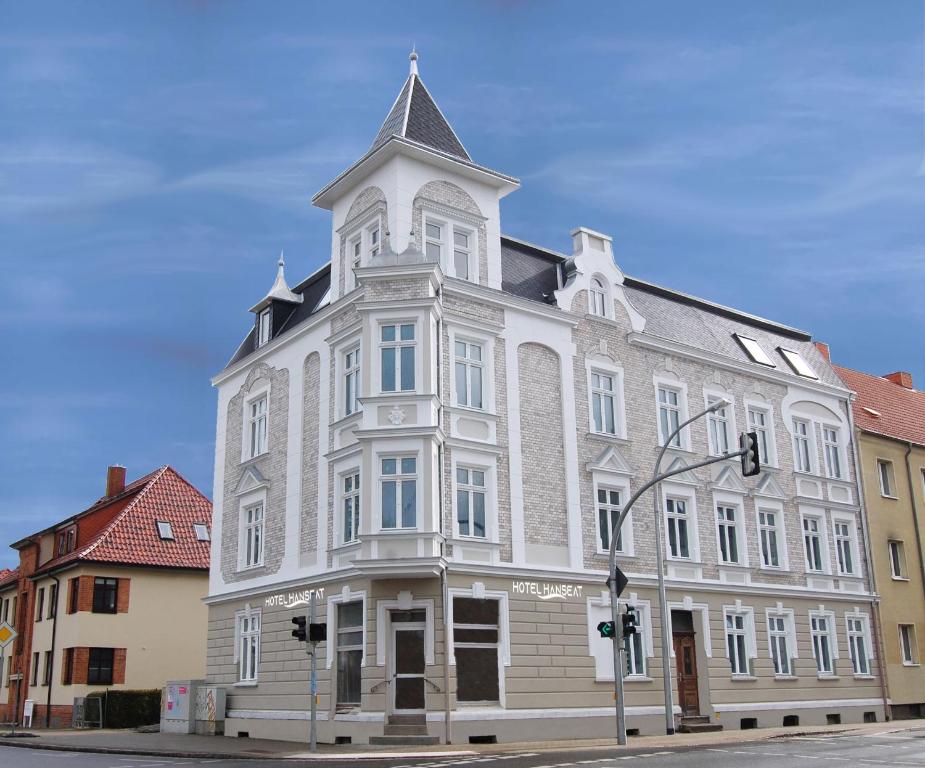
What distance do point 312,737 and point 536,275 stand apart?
1510 centimetres

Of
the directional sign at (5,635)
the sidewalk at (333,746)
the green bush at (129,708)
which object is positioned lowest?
the sidewalk at (333,746)

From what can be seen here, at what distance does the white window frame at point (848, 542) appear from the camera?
36.4 meters

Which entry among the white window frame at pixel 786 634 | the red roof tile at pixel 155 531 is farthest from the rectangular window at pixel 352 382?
the red roof tile at pixel 155 531

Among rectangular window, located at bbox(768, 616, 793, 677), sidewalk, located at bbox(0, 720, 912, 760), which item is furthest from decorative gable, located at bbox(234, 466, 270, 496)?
rectangular window, located at bbox(768, 616, 793, 677)

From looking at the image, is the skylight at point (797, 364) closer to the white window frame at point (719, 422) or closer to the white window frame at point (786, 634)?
the white window frame at point (719, 422)

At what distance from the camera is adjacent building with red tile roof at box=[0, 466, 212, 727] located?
40.5 meters

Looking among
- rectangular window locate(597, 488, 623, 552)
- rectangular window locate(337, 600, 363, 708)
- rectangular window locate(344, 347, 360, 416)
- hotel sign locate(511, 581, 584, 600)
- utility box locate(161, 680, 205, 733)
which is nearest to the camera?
rectangular window locate(337, 600, 363, 708)

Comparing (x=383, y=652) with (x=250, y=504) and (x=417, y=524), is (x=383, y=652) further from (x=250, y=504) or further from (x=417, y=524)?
(x=250, y=504)

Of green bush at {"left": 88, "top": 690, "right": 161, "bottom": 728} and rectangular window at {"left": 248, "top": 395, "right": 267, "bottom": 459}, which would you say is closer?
rectangular window at {"left": 248, "top": 395, "right": 267, "bottom": 459}

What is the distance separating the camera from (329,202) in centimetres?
3114

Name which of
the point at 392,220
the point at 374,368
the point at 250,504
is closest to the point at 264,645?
the point at 250,504

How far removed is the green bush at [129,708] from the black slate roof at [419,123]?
22.5 metres

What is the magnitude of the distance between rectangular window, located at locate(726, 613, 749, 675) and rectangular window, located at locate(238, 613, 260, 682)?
1455 cm

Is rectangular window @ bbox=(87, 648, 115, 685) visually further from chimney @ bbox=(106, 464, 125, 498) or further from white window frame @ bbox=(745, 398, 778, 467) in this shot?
white window frame @ bbox=(745, 398, 778, 467)
